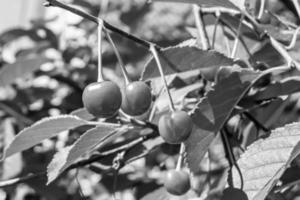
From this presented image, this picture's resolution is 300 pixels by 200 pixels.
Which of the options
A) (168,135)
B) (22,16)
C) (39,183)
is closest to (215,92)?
(168,135)

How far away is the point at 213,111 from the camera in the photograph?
1.18 meters

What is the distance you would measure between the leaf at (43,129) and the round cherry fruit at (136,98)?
0.76 feet

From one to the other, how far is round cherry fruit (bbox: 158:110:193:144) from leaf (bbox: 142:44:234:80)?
0.14 m

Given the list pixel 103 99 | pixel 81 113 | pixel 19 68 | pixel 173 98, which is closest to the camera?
pixel 103 99

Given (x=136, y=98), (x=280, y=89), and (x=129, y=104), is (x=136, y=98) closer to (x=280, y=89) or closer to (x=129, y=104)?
(x=129, y=104)

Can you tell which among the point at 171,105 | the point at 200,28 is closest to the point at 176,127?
the point at 171,105

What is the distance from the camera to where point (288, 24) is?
1542mm

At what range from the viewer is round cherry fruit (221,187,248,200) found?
3.39 feet

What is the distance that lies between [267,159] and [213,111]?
0.57ft

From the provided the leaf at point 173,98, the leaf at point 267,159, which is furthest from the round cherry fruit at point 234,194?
the leaf at point 173,98

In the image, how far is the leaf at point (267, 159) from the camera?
40.5 inches

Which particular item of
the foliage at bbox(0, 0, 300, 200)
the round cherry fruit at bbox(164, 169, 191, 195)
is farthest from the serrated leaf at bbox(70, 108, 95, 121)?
the round cherry fruit at bbox(164, 169, 191, 195)

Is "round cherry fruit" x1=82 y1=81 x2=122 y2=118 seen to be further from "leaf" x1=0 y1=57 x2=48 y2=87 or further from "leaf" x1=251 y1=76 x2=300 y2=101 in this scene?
"leaf" x1=0 y1=57 x2=48 y2=87

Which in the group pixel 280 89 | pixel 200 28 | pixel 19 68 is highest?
pixel 200 28
